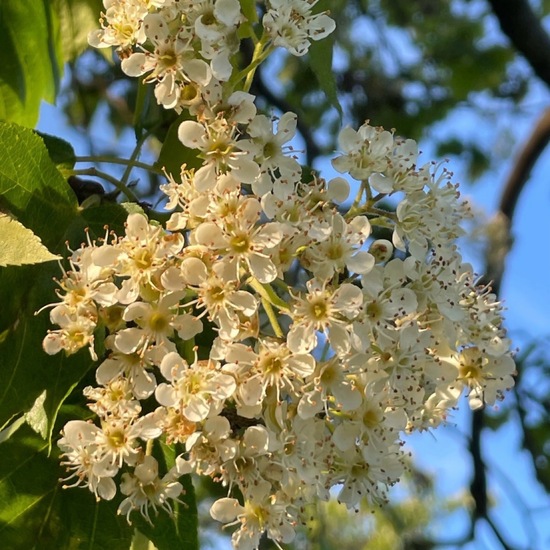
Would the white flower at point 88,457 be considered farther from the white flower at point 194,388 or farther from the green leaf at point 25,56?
the green leaf at point 25,56

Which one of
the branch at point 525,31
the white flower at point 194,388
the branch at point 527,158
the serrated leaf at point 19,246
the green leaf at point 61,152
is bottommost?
the branch at point 527,158

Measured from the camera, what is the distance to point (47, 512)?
3.14ft

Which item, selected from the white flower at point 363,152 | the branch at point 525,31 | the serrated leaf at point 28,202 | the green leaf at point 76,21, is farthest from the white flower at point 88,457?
→ the branch at point 525,31

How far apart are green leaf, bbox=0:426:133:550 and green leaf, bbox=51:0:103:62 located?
67 centimetres

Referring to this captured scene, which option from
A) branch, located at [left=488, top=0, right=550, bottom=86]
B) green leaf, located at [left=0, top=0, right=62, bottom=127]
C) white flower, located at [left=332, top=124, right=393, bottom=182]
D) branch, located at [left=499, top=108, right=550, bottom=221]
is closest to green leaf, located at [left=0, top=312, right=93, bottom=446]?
white flower, located at [left=332, top=124, right=393, bottom=182]

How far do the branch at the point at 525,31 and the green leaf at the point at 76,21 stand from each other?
1.21m

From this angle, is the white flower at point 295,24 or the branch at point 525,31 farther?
the branch at point 525,31

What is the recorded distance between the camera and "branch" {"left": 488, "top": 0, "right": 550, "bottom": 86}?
209 cm

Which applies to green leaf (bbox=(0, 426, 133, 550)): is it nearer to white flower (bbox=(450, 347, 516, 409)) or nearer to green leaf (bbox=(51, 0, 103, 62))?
white flower (bbox=(450, 347, 516, 409))

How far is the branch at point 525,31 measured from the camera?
6.86 ft

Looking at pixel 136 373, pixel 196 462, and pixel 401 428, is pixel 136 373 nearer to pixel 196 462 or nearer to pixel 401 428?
pixel 196 462

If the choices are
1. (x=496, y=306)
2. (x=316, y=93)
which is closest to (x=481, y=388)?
(x=496, y=306)

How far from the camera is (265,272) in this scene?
0.81 meters

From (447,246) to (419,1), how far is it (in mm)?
3322
